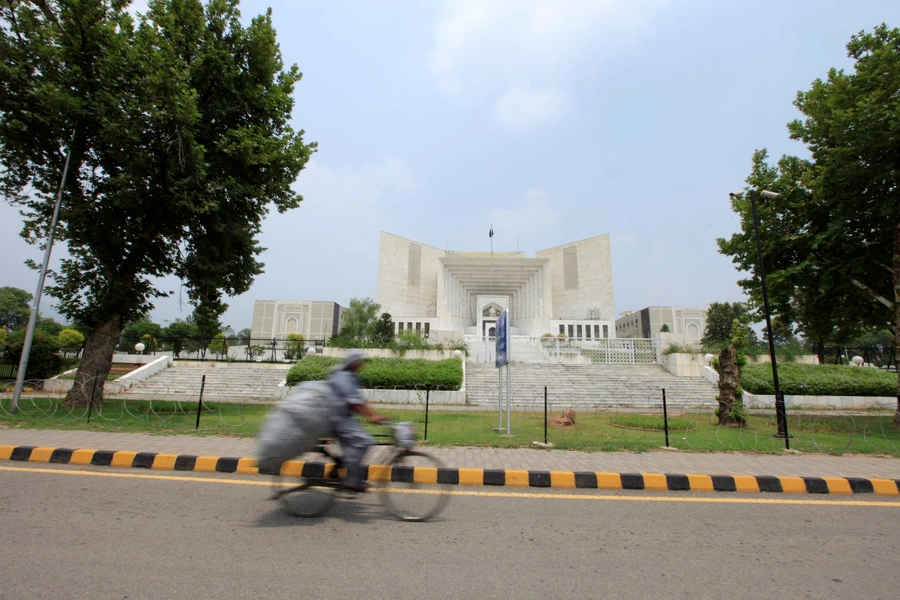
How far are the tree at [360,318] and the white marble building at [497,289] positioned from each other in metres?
12.8

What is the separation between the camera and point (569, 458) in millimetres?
6266

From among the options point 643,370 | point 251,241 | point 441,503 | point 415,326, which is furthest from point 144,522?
point 415,326

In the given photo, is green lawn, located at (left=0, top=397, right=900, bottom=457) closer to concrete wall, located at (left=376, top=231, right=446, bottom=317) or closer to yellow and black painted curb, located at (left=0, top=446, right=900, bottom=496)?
yellow and black painted curb, located at (left=0, top=446, right=900, bottom=496)

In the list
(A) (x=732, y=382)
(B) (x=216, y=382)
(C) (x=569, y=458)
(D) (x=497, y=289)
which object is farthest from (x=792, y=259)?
(D) (x=497, y=289)

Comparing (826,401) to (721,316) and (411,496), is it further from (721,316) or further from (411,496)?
(721,316)

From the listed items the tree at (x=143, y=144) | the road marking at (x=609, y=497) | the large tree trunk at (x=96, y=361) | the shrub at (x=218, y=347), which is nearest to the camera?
the road marking at (x=609, y=497)

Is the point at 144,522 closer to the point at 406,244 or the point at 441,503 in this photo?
the point at 441,503

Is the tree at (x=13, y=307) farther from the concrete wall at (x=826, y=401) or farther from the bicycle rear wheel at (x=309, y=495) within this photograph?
the concrete wall at (x=826, y=401)

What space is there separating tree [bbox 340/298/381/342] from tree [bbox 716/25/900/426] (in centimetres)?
2228

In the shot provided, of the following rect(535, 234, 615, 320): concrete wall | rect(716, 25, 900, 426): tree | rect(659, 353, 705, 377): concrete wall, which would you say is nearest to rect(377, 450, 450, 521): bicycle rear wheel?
rect(716, 25, 900, 426): tree

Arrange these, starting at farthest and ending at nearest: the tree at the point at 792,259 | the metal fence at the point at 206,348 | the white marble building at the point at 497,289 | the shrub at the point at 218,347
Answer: the white marble building at the point at 497,289 < the shrub at the point at 218,347 < the metal fence at the point at 206,348 < the tree at the point at 792,259

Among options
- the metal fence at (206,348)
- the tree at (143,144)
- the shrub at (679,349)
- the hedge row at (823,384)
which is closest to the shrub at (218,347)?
the metal fence at (206,348)

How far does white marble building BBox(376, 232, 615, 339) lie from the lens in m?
45.6

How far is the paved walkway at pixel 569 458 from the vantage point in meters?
5.66
